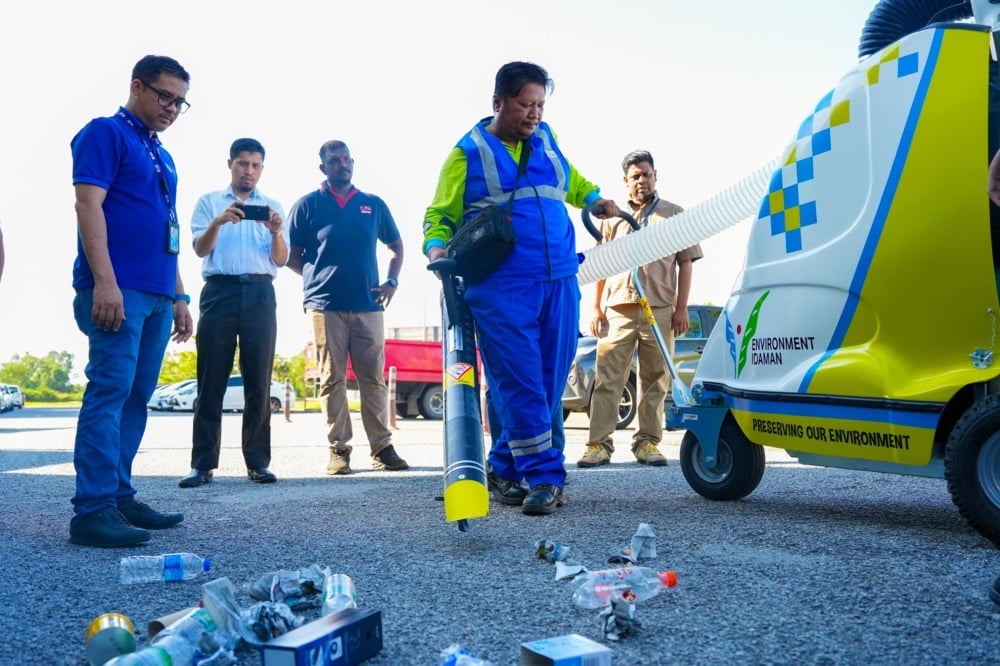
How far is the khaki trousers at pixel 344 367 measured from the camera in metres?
5.88

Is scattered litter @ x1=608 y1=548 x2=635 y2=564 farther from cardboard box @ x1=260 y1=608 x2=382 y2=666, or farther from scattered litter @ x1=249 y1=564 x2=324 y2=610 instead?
cardboard box @ x1=260 y1=608 x2=382 y2=666

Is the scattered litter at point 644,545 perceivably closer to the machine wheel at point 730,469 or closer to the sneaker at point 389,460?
the machine wheel at point 730,469

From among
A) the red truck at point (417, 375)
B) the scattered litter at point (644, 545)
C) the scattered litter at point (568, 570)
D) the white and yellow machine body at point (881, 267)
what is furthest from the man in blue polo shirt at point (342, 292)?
the red truck at point (417, 375)

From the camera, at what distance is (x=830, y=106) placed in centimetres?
355

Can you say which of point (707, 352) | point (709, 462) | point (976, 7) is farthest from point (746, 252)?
point (976, 7)

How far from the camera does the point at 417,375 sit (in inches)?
628

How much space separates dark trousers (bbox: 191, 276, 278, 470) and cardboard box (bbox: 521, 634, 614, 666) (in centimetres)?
383

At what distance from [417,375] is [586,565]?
43.7ft

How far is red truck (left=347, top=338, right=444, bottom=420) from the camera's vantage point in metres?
15.9

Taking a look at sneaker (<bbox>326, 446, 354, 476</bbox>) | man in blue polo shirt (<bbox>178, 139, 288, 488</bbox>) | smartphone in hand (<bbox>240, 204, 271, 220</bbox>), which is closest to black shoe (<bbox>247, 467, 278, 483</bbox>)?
man in blue polo shirt (<bbox>178, 139, 288, 488</bbox>)

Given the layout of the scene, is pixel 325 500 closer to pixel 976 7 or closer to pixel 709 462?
pixel 709 462

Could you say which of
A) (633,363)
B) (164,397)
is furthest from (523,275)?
(164,397)

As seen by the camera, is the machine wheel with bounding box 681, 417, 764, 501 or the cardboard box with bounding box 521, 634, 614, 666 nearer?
the cardboard box with bounding box 521, 634, 614, 666

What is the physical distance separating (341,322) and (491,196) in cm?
226
